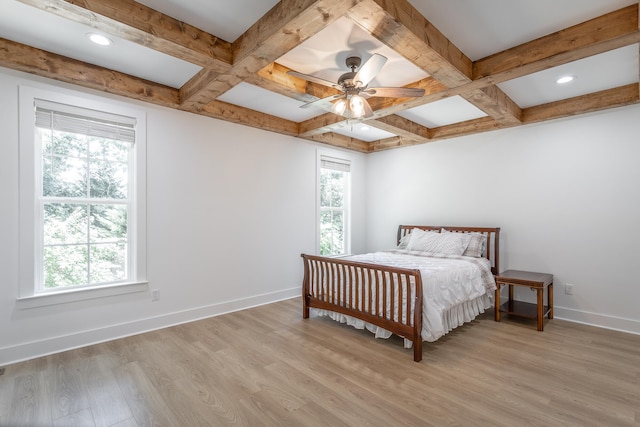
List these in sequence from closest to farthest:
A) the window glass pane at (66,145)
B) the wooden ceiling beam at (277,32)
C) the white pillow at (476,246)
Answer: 1. the wooden ceiling beam at (277,32)
2. the window glass pane at (66,145)
3. the white pillow at (476,246)

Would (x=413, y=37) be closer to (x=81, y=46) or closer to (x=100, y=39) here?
(x=100, y=39)

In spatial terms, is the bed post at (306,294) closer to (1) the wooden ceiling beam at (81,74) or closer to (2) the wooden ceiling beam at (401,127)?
(2) the wooden ceiling beam at (401,127)

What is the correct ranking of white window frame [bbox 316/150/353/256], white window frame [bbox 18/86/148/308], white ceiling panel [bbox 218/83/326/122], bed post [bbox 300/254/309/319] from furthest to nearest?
white window frame [bbox 316/150/353/256] → bed post [bbox 300/254/309/319] → white ceiling panel [bbox 218/83/326/122] → white window frame [bbox 18/86/148/308]

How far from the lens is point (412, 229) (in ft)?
16.7

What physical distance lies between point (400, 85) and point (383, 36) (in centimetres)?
119

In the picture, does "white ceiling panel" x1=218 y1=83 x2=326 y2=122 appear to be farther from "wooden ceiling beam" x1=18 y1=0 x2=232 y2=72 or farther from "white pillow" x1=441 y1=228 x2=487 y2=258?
"white pillow" x1=441 y1=228 x2=487 y2=258

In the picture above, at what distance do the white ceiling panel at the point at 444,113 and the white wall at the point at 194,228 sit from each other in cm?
163

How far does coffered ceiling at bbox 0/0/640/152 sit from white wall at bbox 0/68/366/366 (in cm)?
40

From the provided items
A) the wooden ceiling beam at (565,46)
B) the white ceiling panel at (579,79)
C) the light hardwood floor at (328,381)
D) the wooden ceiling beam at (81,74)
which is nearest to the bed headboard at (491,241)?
the light hardwood floor at (328,381)

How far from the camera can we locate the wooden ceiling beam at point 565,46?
6.61 ft

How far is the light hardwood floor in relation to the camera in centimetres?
194

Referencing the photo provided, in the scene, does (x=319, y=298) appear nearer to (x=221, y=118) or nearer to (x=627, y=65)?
(x=221, y=118)

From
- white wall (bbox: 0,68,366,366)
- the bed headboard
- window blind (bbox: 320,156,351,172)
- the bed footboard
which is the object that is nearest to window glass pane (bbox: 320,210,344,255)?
white wall (bbox: 0,68,366,366)

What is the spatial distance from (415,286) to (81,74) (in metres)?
3.58
